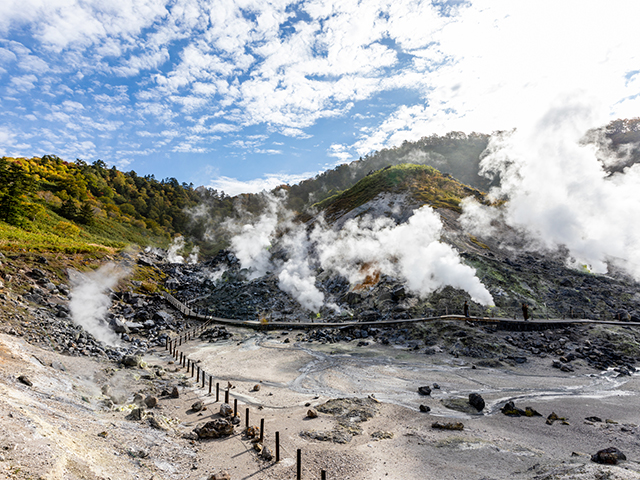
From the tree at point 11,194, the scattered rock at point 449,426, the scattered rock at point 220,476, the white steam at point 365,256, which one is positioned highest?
the tree at point 11,194

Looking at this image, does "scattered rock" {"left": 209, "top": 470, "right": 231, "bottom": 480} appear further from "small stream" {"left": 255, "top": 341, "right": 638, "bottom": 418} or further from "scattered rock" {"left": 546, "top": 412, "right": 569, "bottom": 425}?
"scattered rock" {"left": 546, "top": 412, "right": 569, "bottom": 425}

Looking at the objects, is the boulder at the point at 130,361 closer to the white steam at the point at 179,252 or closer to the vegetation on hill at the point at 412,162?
the white steam at the point at 179,252

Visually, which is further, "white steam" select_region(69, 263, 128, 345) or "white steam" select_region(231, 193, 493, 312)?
"white steam" select_region(231, 193, 493, 312)

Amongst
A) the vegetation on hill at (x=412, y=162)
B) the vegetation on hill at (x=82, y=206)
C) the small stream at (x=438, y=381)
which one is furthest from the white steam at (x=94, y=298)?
the vegetation on hill at (x=412, y=162)

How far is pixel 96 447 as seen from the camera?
7785mm

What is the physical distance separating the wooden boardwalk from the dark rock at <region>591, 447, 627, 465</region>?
60.5 ft

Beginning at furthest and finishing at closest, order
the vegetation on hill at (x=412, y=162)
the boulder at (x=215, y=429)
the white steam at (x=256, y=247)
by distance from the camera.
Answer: the vegetation on hill at (x=412, y=162) → the white steam at (x=256, y=247) → the boulder at (x=215, y=429)

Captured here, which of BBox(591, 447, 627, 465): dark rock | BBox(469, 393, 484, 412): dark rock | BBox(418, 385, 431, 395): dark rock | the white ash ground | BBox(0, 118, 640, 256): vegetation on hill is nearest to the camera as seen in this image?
the white ash ground

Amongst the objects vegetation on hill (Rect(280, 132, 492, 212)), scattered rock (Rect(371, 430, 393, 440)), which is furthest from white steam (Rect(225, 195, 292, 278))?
vegetation on hill (Rect(280, 132, 492, 212))

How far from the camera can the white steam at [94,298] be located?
22.8m

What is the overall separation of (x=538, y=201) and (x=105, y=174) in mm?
125667

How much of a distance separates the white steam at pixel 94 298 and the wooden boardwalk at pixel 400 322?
7256 mm

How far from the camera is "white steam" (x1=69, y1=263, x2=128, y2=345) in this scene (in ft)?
74.8

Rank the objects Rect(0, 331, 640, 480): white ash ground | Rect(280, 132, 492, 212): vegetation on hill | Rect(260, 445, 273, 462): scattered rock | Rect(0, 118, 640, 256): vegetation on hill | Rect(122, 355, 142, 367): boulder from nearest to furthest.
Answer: Rect(0, 331, 640, 480): white ash ground < Rect(260, 445, 273, 462): scattered rock < Rect(122, 355, 142, 367): boulder < Rect(0, 118, 640, 256): vegetation on hill < Rect(280, 132, 492, 212): vegetation on hill
